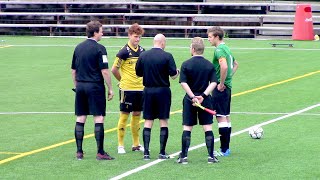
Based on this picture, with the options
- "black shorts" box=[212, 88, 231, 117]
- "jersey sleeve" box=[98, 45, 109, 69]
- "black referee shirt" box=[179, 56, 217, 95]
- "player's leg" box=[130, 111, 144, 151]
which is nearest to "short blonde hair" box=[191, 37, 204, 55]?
"black referee shirt" box=[179, 56, 217, 95]

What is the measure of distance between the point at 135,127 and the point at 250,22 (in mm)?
28562

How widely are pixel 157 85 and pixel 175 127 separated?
3.70 meters

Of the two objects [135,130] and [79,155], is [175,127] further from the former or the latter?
[79,155]

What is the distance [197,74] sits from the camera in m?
13.6

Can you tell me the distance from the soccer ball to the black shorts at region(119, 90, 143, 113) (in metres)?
2.47

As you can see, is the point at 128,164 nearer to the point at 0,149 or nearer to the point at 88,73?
the point at 88,73

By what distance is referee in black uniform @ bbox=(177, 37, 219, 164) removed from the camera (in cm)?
1355

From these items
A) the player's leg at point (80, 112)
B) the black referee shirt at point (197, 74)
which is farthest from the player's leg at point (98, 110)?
the black referee shirt at point (197, 74)

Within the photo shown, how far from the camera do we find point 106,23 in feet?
146

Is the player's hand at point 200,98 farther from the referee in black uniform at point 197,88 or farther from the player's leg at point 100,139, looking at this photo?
the player's leg at point 100,139

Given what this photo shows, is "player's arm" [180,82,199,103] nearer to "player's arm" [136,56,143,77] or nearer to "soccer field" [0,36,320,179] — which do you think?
"player's arm" [136,56,143,77]

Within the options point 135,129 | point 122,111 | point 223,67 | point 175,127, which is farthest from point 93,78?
point 175,127

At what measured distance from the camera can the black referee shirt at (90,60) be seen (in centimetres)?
1395

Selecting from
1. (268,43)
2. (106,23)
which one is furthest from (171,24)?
(268,43)
